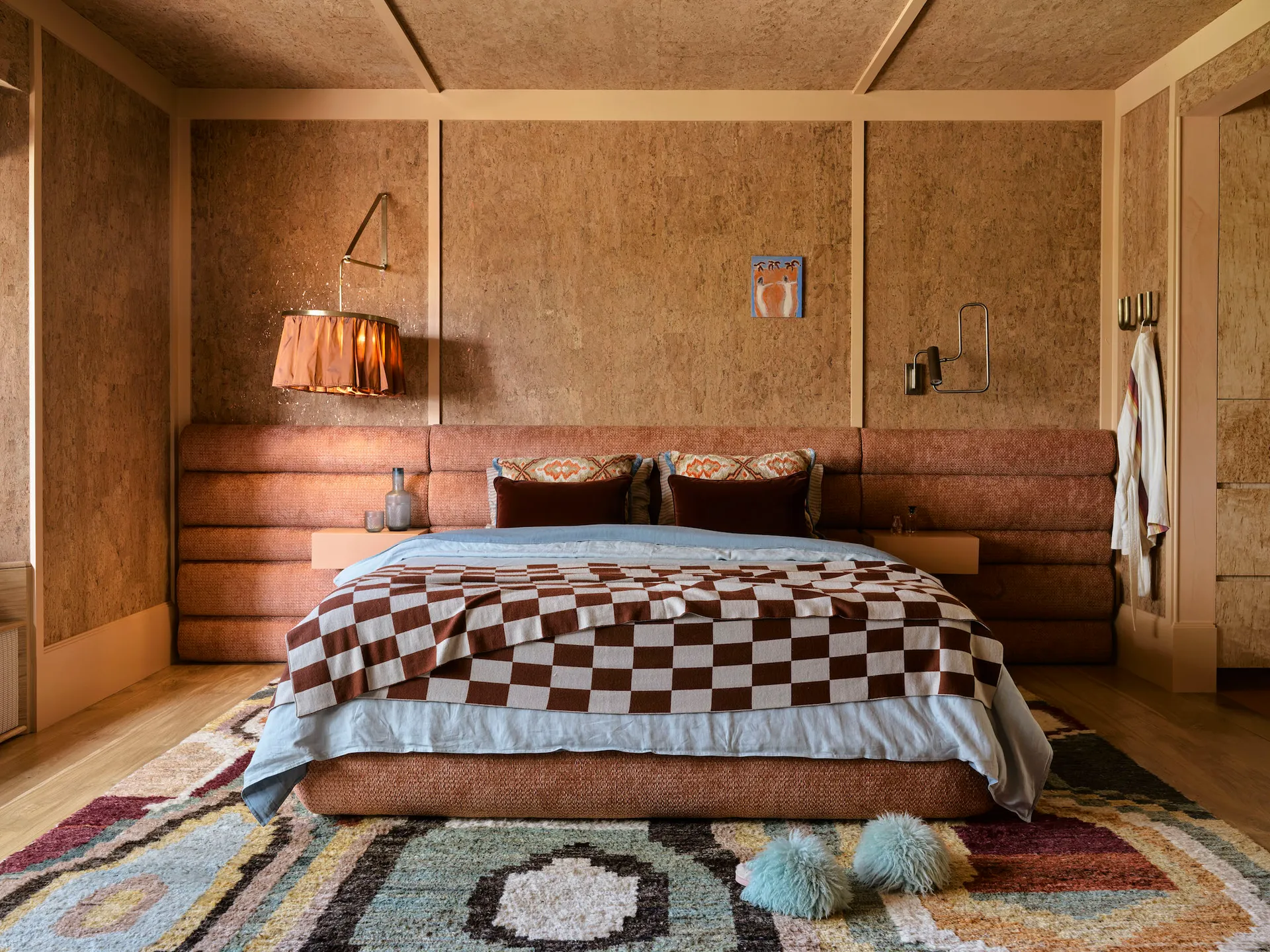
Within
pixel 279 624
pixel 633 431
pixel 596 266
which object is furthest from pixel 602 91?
pixel 279 624

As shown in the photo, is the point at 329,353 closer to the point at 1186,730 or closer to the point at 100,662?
the point at 100,662

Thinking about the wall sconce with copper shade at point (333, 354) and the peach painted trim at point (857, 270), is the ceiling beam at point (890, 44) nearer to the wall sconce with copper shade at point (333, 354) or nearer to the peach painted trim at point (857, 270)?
the peach painted trim at point (857, 270)

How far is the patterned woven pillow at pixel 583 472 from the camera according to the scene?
385 centimetres

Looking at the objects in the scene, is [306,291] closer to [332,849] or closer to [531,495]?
[531,495]

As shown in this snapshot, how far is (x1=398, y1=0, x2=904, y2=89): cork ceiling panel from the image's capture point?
11.0 feet

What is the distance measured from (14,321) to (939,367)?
361 centimetres

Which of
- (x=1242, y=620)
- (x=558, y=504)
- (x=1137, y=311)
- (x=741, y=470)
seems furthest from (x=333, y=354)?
(x=1242, y=620)

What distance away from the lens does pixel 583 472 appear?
386cm

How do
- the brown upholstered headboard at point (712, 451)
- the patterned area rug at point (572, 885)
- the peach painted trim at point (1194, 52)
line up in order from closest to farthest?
the patterned area rug at point (572, 885)
the peach painted trim at point (1194, 52)
the brown upholstered headboard at point (712, 451)

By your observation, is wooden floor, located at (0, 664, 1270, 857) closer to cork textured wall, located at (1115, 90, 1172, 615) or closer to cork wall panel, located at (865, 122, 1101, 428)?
cork textured wall, located at (1115, 90, 1172, 615)

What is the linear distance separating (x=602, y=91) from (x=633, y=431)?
160 cm

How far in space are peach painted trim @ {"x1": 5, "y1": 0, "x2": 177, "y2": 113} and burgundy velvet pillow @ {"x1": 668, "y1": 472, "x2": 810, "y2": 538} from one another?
285 cm

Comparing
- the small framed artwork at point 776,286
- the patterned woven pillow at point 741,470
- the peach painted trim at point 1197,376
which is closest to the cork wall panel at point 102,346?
the patterned woven pillow at point 741,470

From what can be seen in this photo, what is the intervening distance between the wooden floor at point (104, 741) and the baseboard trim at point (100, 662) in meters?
0.05
